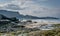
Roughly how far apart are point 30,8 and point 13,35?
1.53 m

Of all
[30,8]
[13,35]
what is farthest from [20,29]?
[30,8]

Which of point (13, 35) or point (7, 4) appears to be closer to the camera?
point (13, 35)

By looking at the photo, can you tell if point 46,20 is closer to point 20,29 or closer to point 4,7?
point 20,29

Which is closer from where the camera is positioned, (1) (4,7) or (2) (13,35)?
(2) (13,35)

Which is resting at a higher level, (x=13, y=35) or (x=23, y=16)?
(x=23, y=16)

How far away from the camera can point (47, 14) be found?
32.3 ft

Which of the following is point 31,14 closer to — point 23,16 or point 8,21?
point 23,16

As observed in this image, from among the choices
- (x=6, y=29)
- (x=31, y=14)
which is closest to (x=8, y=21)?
(x=6, y=29)

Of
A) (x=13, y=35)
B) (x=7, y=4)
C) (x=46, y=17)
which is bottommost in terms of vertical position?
(x=13, y=35)

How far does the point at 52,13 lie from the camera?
9828 millimetres

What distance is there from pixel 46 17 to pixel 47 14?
6.5 inches

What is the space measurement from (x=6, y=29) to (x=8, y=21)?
1.56 feet

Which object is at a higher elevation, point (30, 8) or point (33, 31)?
point (30, 8)

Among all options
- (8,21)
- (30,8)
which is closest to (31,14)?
(30,8)
